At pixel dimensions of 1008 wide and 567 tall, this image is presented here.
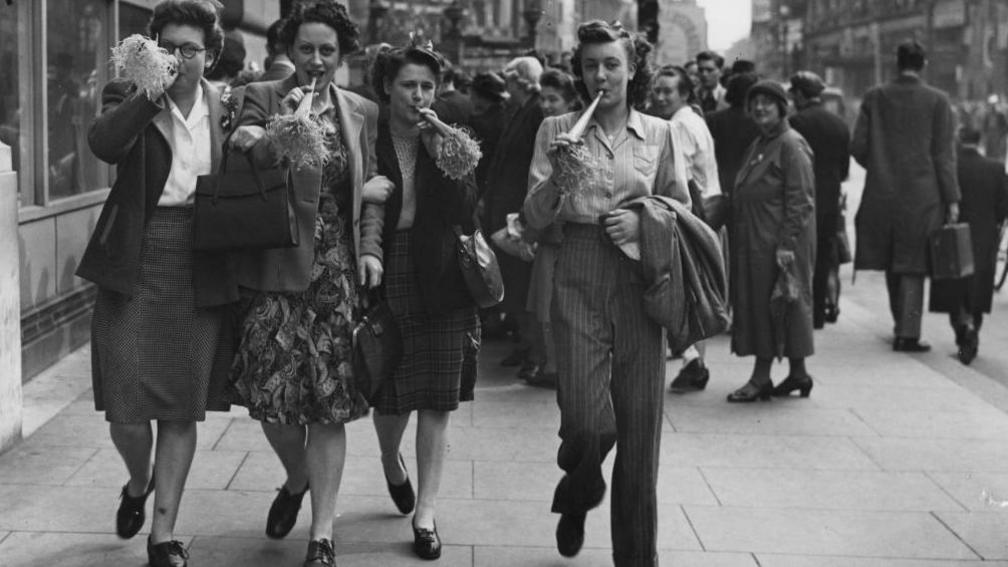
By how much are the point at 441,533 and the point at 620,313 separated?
4.11ft

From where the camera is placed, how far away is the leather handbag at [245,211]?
15.9 feet

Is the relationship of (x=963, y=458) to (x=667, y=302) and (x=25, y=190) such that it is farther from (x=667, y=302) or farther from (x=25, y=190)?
(x=25, y=190)

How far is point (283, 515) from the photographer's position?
5652mm

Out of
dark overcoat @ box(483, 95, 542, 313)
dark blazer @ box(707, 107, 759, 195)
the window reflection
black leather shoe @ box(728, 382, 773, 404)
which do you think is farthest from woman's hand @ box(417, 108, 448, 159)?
dark blazer @ box(707, 107, 759, 195)

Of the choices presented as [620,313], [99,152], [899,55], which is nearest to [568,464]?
[620,313]

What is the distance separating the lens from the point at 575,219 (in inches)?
201

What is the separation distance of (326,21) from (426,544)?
1.81m

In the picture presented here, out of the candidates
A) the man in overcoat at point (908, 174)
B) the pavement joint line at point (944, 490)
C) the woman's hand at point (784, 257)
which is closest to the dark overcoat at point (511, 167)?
the woman's hand at point (784, 257)

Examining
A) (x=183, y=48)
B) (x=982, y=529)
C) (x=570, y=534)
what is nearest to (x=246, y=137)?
(x=183, y=48)

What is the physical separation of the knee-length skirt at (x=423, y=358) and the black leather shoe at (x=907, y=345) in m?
6.15

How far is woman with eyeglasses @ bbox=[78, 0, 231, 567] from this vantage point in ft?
16.3

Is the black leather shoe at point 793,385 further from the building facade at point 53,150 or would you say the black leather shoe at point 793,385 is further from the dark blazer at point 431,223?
the building facade at point 53,150

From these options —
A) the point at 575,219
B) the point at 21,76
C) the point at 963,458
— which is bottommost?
the point at 963,458

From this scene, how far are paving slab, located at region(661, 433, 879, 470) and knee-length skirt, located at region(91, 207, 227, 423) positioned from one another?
273cm
